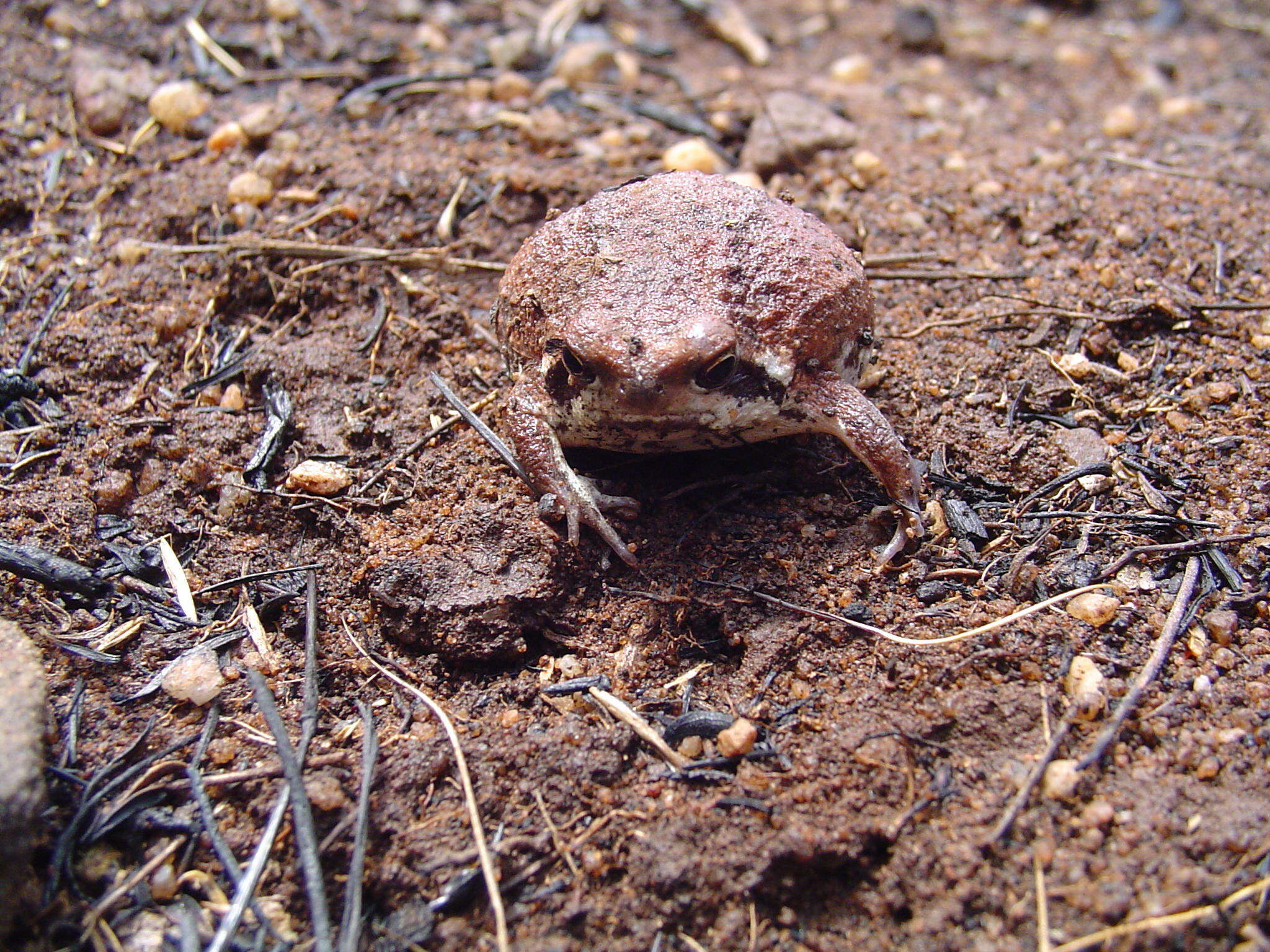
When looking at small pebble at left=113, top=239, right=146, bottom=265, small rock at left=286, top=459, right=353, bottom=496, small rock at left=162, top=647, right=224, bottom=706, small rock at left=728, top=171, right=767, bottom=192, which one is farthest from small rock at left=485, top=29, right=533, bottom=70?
small rock at left=162, top=647, right=224, bottom=706

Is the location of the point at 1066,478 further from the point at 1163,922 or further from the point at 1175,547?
the point at 1163,922

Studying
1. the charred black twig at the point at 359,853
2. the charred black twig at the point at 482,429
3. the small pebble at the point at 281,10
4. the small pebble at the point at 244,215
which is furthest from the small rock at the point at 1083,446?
the small pebble at the point at 281,10

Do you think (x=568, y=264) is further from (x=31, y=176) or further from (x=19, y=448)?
(x=31, y=176)

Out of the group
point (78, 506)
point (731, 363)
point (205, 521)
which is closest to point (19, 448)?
point (78, 506)

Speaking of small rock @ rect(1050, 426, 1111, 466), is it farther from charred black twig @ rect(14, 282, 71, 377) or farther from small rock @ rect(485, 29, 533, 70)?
charred black twig @ rect(14, 282, 71, 377)

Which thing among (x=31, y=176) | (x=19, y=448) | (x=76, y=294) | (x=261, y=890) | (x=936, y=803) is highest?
(x=31, y=176)

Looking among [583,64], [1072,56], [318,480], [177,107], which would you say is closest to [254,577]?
[318,480]

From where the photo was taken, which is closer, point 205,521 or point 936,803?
point 936,803
